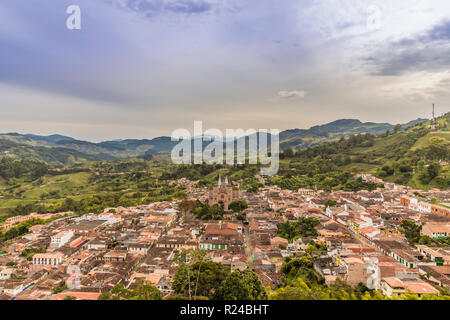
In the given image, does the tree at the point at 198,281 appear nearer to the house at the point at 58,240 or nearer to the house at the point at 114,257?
the house at the point at 114,257

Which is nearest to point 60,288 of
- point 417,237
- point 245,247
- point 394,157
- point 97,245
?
point 97,245

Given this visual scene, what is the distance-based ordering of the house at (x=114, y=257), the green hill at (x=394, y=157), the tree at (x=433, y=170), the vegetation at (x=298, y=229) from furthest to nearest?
the green hill at (x=394, y=157)
the tree at (x=433, y=170)
the vegetation at (x=298, y=229)
the house at (x=114, y=257)

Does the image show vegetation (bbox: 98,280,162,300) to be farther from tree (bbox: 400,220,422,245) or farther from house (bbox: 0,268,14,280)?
tree (bbox: 400,220,422,245)

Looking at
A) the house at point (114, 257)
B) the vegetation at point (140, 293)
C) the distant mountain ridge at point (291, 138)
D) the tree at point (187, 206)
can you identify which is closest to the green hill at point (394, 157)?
the tree at point (187, 206)

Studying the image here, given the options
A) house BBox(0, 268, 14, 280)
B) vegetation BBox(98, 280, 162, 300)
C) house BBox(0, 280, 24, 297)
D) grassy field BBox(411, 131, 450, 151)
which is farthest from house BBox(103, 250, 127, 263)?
grassy field BBox(411, 131, 450, 151)

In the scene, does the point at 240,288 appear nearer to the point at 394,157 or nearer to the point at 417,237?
the point at 417,237

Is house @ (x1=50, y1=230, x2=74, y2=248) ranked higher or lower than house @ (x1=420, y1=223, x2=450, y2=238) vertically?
lower

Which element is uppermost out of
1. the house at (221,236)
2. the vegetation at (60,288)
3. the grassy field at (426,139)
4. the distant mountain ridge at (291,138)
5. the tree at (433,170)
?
the distant mountain ridge at (291,138)
